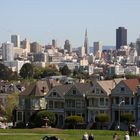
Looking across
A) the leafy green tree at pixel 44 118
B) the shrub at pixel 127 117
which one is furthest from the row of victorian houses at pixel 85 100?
the leafy green tree at pixel 44 118

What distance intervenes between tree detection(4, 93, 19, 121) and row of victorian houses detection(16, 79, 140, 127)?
7736 mm

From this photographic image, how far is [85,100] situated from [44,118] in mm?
6944

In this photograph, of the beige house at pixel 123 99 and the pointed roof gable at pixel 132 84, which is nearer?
the beige house at pixel 123 99

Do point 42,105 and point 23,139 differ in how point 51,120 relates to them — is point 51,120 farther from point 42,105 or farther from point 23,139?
point 23,139

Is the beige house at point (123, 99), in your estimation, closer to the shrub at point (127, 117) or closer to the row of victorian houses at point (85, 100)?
the row of victorian houses at point (85, 100)

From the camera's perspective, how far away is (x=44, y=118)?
70.1 metres

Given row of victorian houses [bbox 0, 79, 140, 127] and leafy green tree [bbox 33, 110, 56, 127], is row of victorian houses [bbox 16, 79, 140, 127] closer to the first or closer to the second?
row of victorian houses [bbox 0, 79, 140, 127]

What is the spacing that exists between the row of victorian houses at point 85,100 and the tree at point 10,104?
7.74 meters

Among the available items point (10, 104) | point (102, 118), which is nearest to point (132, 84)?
point (102, 118)

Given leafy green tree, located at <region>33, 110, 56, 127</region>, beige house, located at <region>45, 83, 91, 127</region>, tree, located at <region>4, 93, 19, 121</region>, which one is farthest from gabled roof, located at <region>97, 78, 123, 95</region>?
tree, located at <region>4, 93, 19, 121</region>

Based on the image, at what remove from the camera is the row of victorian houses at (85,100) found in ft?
237

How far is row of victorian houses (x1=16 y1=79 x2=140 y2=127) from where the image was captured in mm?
72188

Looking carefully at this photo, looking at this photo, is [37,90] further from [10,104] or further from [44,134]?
[44,134]

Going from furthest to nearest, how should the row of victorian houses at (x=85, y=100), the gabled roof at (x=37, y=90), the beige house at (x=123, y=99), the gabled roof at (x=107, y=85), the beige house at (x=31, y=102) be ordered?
1. the gabled roof at (x=37, y=90)
2. the beige house at (x=31, y=102)
3. the gabled roof at (x=107, y=85)
4. the row of victorian houses at (x=85, y=100)
5. the beige house at (x=123, y=99)
